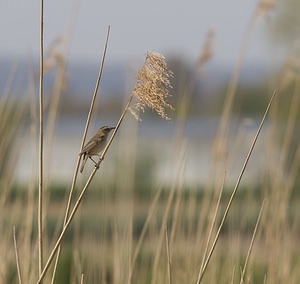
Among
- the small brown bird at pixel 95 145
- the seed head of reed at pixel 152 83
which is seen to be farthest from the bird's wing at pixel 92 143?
the seed head of reed at pixel 152 83

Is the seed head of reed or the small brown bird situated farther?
the small brown bird

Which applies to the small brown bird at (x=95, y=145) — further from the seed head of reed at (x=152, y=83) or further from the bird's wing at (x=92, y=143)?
the seed head of reed at (x=152, y=83)

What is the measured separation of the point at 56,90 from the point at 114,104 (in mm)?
32390

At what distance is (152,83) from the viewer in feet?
6.52

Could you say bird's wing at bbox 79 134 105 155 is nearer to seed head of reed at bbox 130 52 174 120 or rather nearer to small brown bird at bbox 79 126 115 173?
small brown bird at bbox 79 126 115 173

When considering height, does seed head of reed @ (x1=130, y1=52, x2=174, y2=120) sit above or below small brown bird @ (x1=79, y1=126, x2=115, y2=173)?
above

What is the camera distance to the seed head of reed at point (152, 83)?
197 cm

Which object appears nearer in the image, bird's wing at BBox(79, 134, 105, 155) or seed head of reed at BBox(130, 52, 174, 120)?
seed head of reed at BBox(130, 52, 174, 120)

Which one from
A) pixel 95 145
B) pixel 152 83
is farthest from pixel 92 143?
pixel 152 83

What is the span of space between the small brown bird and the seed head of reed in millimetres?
325

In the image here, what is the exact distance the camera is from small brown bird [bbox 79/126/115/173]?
233cm

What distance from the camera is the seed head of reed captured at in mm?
1966

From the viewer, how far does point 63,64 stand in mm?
3273

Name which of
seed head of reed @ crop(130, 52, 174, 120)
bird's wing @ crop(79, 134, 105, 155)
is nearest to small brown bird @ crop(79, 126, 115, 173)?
bird's wing @ crop(79, 134, 105, 155)
